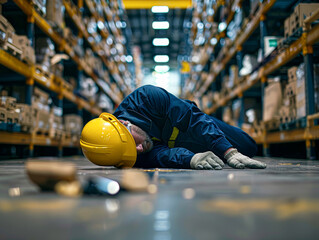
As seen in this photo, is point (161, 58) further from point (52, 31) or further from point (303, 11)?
point (303, 11)

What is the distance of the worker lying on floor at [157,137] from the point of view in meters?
2.10

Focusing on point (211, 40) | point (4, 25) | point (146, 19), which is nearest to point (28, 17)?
point (4, 25)

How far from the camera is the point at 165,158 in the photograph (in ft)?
7.67

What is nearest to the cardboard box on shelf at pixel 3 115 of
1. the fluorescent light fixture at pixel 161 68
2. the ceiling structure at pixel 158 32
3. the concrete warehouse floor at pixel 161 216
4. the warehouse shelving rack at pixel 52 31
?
the warehouse shelving rack at pixel 52 31

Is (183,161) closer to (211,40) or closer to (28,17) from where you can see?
(28,17)

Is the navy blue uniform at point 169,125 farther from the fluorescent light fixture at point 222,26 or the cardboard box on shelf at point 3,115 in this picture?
the fluorescent light fixture at point 222,26

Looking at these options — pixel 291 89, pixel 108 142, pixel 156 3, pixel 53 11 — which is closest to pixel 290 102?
pixel 291 89

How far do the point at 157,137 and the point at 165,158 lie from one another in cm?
23

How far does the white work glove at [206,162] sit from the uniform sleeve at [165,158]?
79 millimetres

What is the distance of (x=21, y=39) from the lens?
432 cm

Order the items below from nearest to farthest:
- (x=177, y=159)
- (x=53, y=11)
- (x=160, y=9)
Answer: (x=177, y=159) → (x=53, y=11) → (x=160, y=9)

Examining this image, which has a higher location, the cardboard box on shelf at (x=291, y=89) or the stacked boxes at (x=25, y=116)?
the cardboard box on shelf at (x=291, y=89)

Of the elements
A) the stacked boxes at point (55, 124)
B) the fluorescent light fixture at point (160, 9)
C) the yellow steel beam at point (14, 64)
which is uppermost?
the fluorescent light fixture at point (160, 9)

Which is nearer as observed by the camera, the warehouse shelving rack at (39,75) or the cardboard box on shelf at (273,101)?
the warehouse shelving rack at (39,75)
